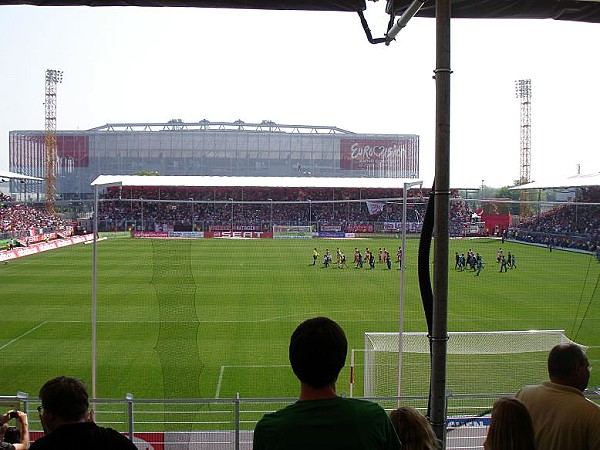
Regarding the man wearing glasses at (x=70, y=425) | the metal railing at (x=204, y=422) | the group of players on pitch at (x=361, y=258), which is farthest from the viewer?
the group of players on pitch at (x=361, y=258)

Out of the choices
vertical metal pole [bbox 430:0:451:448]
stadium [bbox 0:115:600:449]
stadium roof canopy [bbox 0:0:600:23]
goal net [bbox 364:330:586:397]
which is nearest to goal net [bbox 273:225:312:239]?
stadium [bbox 0:115:600:449]

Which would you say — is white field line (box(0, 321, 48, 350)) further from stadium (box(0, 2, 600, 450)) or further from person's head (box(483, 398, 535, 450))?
person's head (box(483, 398, 535, 450))

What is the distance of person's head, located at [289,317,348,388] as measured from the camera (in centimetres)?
176

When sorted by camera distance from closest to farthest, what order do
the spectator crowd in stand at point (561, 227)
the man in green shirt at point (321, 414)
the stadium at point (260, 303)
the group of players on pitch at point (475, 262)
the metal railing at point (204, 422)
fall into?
the man in green shirt at point (321, 414), the metal railing at point (204, 422), the stadium at point (260, 303), the spectator crowd in stand at point (561, 227), the group of players on pitch at point (475, 262)

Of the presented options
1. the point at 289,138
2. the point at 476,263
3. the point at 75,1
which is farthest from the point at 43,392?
the point at 289,138

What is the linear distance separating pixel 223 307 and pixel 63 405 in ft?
51.3

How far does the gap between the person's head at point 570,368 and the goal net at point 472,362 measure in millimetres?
5903

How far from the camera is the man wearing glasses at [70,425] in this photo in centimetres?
194

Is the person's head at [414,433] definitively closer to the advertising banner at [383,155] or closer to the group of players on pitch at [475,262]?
the group of players on pitch at [475,262]

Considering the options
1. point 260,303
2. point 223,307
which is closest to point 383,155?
point 260,303

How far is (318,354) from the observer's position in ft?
5.77

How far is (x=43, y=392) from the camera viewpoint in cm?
217

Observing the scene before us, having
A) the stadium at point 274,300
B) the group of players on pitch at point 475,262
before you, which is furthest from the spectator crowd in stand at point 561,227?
the group of players on pitch at point 475,262

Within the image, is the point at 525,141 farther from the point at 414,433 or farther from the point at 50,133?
the point at 414,433
